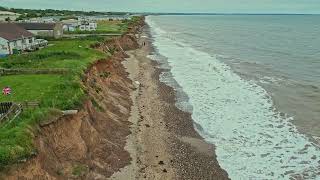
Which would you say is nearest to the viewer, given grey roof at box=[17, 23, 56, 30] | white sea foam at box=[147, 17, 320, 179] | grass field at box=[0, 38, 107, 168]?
grass field at box=[0, 38, 107, 168]

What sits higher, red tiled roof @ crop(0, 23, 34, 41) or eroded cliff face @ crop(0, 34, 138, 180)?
red tiled roof @ crop(0, 23, 34, 41)

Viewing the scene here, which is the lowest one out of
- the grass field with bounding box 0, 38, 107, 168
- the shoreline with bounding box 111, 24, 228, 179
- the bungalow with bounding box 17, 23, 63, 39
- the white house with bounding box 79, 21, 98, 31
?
the shoreline with bounding box 111, 24, 228, 179

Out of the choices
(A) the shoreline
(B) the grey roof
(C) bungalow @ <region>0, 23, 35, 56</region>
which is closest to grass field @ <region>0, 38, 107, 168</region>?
(A) the shoreline

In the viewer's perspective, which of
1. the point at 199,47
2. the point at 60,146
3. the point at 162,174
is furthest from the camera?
the point at 199,47

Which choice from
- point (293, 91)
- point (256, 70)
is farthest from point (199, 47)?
point (293, 91)

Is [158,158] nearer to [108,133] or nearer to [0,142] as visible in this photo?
[108,133]

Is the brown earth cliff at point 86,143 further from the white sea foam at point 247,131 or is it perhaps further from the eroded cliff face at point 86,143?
the white sea foam at point 247,131

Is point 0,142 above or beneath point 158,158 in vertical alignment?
above

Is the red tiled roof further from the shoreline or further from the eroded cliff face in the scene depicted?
the eroded cliff face
